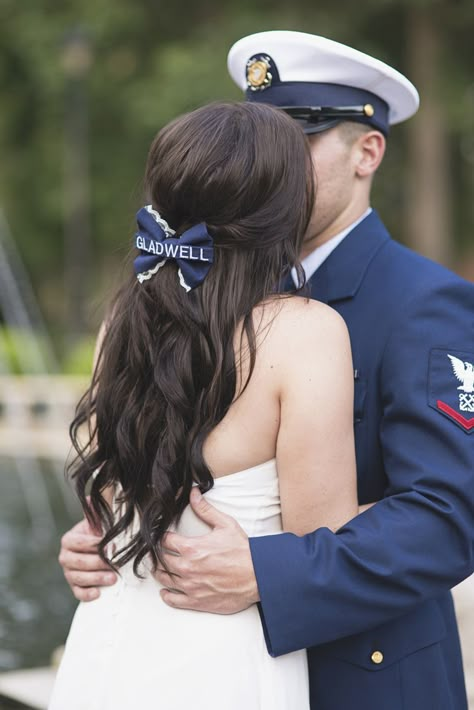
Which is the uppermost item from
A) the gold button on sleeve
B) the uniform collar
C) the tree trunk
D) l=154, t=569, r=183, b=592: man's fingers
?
the uniform collar

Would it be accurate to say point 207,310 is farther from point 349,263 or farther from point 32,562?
point 32,562

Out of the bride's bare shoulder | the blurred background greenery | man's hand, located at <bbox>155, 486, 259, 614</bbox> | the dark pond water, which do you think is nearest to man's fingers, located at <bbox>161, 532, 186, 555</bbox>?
man's hand, located at <bbox>155, 486, 259, 614</bbox>

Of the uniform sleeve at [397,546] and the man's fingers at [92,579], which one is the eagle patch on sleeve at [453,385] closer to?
the uniform sleeve at [397,546]

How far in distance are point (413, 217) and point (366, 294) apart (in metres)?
16.5

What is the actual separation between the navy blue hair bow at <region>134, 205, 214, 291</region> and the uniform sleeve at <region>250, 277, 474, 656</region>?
44cm

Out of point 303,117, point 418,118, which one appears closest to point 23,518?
point 303,117

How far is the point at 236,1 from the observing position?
58.4 ft

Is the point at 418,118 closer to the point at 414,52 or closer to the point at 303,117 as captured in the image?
the point at 414,52

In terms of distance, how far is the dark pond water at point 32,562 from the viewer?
4.44 meters

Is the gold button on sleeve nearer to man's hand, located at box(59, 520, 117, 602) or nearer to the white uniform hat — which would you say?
man's hand, located at box(59, 520, 117, 602)

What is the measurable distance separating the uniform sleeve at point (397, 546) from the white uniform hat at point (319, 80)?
69 centimetres

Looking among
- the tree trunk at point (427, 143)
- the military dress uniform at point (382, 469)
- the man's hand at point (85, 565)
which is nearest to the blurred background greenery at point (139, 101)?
the tree trunk at point (427, 143)

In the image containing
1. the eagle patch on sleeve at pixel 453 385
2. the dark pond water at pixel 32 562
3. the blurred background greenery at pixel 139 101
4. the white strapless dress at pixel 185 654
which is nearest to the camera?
the white strapless dress at pixel 185 654

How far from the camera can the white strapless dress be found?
1.72 metres
